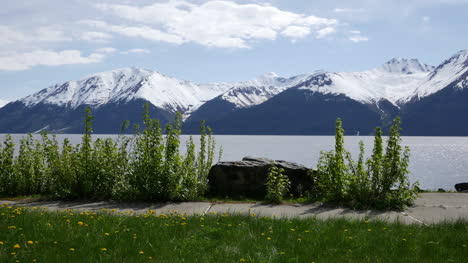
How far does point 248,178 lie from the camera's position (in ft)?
43.3

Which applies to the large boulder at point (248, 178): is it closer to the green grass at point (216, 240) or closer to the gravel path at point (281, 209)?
the gravel path at point (281, 209)

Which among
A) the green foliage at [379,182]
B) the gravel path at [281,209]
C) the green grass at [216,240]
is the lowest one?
the gravel path at [281,209]

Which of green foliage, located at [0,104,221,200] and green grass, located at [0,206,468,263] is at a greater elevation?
green foliage, located at [0,104,221,200]

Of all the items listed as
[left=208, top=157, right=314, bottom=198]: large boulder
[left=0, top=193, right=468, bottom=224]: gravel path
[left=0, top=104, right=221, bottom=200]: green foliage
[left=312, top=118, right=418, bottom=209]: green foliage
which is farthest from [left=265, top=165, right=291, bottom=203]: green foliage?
[left=0, top=104, right=221, bottom=200]: green foliage

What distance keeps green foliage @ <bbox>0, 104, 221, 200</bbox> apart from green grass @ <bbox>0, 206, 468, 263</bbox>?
287 cm

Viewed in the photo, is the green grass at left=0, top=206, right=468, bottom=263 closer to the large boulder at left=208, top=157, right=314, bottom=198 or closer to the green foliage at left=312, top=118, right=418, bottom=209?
the green foliage at left=312, top=118, right=418, bottom=209

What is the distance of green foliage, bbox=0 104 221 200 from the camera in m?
11.8

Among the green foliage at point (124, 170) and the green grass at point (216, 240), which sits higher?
the green foliage at point (124, 170)

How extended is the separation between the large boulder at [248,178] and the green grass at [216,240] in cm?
426

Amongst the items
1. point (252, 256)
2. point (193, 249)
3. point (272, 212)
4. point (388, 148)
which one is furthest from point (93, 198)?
point (388, 148)

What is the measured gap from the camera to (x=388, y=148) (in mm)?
11578

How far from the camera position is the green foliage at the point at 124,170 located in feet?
38.7

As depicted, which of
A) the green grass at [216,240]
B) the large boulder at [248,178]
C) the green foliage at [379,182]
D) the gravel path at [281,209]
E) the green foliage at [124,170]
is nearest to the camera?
the green grass at [216,240]

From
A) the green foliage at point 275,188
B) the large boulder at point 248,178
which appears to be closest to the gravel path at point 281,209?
the green foliage at point 275,188
